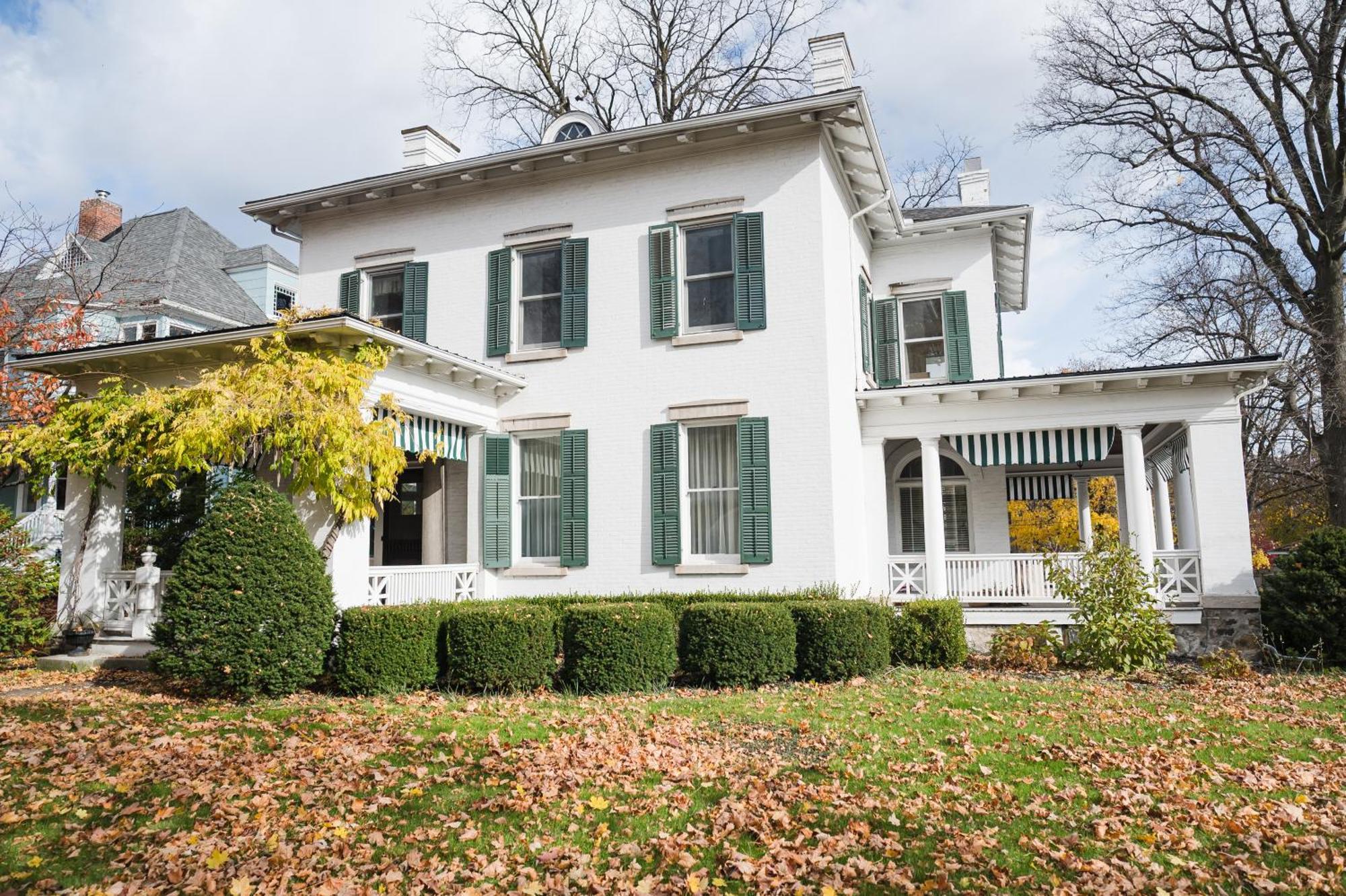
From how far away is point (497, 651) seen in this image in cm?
994

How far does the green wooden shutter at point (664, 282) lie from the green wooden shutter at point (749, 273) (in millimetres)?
958

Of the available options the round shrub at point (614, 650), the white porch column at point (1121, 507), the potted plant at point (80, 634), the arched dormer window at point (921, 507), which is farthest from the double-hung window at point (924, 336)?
the potted plant at point (80, 634)

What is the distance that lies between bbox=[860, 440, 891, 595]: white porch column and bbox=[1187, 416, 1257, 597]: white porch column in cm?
449

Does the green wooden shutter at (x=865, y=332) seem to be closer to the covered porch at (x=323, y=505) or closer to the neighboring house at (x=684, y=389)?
the neighboring house at (x=684, y=389)

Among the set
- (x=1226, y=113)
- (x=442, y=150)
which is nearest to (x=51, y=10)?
(x=442, y=150)

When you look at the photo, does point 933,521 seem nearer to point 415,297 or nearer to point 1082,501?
point 1082,501

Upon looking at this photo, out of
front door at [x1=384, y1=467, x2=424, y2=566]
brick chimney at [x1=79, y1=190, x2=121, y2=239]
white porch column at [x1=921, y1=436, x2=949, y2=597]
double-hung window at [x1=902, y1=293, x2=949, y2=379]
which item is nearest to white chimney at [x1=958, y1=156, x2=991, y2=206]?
double-hung window at [x1=902, y1=293, x2=949, y2=379]

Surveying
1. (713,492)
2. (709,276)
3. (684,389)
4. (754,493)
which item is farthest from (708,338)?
(754,493)

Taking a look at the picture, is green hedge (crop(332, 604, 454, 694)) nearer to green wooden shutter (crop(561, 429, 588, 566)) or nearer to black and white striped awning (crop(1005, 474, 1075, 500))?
green wooden shutter (crop(561, 429, 588, 566))

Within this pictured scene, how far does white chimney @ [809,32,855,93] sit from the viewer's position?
1393 cm

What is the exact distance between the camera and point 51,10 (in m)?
12.1

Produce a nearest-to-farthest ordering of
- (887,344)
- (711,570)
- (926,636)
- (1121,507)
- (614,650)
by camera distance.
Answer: (614,650) < (926,636) < (711,570) < (887,344) < (1121,507)

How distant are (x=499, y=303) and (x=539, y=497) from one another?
3247 mm

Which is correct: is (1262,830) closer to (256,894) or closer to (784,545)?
(256,894)
